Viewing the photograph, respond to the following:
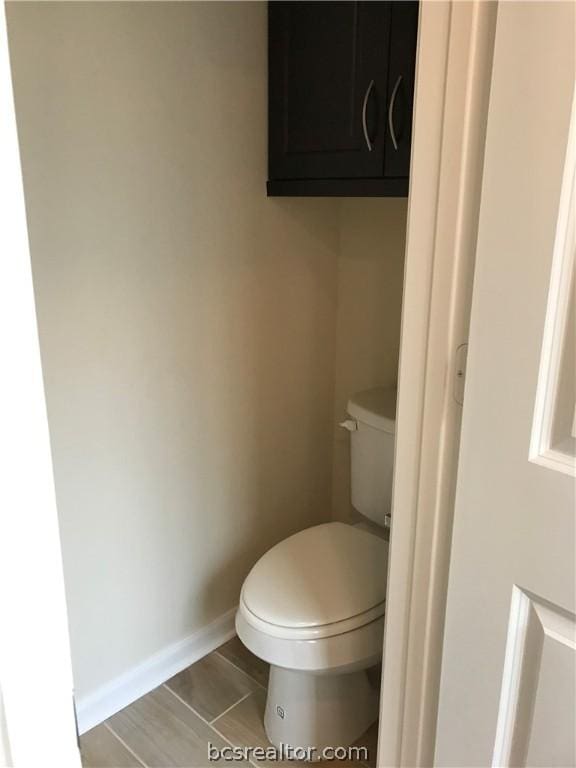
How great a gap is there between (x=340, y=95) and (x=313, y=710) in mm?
1508

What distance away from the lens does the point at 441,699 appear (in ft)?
3.68

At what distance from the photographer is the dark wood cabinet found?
1425 mm

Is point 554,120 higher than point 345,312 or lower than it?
higher

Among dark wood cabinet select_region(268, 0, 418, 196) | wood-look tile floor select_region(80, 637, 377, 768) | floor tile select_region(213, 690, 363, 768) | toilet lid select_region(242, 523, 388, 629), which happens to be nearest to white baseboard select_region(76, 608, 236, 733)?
wood-look tile floor select_region(80, 637, 377, 768)

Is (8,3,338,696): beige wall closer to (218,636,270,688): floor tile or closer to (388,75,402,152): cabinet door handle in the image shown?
(218,636,270,688): floor tile

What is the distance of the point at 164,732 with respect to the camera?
169 cm

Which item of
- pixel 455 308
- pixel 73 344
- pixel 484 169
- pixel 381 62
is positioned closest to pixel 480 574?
pixel 455 308

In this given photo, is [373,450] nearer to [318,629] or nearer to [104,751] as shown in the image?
[318,629]

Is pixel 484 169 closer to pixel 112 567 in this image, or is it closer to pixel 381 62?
pixel 381 62

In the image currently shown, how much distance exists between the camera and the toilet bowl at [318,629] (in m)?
1.46

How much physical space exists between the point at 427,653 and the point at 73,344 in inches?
38.7

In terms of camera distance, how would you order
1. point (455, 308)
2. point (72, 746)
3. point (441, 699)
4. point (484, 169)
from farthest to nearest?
point (441, 699) < point (455, 308) < point (484, 169) < point (72, 746)

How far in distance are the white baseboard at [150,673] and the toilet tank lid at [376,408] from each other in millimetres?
785

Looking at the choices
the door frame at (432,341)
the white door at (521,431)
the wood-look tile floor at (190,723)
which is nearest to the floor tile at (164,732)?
the wood-look tile floor at (190,723)
